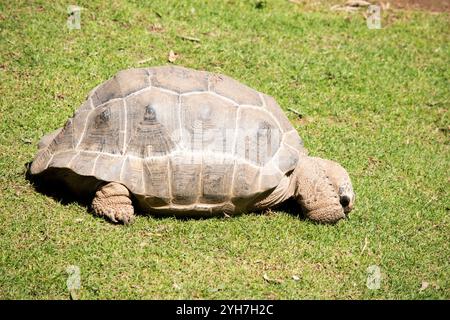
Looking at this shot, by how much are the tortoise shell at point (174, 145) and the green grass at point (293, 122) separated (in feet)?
1.43

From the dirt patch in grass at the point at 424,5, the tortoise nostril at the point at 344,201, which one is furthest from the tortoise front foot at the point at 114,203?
the dirt patch in grass at the point at 424,5

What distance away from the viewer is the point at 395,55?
28.5 ft

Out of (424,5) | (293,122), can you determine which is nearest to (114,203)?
(293,122)

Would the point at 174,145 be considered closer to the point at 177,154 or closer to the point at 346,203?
the point at 177,154

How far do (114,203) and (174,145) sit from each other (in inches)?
30.9

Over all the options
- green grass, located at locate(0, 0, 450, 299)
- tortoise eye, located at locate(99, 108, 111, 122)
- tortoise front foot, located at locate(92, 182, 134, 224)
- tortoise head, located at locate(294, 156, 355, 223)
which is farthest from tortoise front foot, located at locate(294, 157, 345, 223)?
tortoise eye, located at locate(99, 108, 111, 122)

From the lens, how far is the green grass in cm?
502

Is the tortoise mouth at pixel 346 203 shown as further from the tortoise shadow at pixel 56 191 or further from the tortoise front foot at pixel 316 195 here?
the tortoise shadow at pixel 56 191

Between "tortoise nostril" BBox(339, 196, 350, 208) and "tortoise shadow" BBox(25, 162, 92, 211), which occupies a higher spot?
"tortoise nostril" BBox(339, 196, 350, 208)

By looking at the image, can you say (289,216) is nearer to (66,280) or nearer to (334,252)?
(334,252)

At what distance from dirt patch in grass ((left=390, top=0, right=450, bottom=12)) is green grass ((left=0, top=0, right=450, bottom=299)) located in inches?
10.8

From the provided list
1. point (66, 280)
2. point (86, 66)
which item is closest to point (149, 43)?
point (86, 66)

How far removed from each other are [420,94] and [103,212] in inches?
197

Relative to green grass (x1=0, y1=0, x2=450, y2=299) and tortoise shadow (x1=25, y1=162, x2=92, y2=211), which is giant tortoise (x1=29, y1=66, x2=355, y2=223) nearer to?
tortoise shadow (x1=25, y1=162, x2=92, y2=211)
